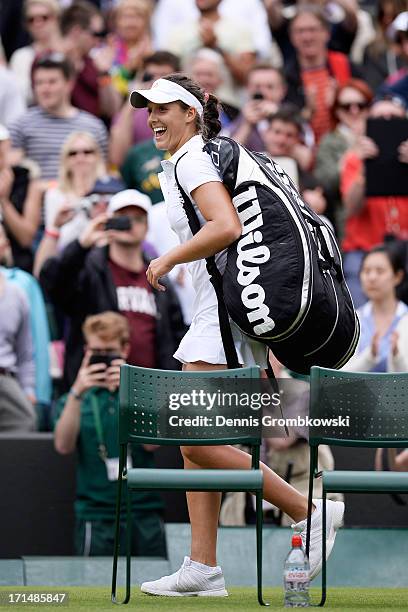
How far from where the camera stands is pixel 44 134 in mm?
11672

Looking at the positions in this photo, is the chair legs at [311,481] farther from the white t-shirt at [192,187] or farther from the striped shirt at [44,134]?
the striped shirt at [44,134]

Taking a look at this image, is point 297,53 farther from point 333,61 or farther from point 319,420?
Result: point 319,420

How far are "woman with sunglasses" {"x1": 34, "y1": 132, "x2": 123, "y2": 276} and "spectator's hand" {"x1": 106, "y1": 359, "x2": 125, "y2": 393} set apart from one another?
5.24 ft

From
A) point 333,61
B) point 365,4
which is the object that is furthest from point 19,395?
point 365,4

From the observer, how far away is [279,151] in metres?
11.6

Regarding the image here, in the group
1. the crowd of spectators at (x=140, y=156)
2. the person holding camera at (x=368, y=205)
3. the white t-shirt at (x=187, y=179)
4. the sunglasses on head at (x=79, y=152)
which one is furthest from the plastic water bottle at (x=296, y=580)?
the sunglasses on head at (x=79, y=152)

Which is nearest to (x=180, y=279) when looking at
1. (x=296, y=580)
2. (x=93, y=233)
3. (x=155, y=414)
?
(x=93, y=233)

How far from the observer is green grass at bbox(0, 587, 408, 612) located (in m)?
5.92

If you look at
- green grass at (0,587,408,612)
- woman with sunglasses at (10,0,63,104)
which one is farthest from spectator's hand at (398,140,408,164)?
green grass at (0,587,408,612)

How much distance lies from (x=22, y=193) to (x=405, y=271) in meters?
2.89

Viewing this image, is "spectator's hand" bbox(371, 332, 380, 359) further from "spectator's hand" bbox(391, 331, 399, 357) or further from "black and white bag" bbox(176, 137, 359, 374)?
"black and white bag" bbox(176, 137, 359, 374)

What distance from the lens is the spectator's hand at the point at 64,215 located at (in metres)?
10.2

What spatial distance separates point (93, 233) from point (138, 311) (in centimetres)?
58

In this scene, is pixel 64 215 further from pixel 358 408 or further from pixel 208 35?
pixel 358 408
